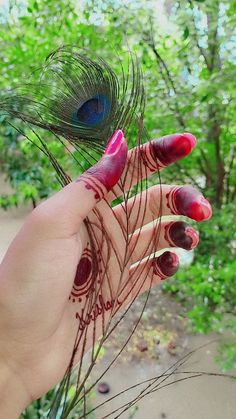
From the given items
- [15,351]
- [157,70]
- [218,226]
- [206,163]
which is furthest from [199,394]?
[15,351]

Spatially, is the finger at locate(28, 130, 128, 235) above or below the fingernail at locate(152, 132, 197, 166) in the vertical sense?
below

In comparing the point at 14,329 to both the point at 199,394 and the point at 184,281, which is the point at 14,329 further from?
the point at 199,394

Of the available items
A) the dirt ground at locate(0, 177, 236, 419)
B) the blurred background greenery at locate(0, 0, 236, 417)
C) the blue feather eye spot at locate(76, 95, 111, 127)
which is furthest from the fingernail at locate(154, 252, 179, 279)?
the dirt ground at locate(0, 177, 236, 419)

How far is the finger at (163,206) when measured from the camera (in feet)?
1.69

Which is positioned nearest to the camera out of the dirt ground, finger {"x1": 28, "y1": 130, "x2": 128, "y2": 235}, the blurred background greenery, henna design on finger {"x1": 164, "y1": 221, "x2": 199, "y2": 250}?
finger {"x1": 28, "y1": 130, "x2": 128, "y2": 235}

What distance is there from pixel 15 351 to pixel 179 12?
899mm

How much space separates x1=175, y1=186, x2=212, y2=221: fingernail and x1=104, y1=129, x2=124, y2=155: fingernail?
0.10m

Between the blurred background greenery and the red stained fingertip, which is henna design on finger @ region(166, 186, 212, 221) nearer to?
the red stained fingertip

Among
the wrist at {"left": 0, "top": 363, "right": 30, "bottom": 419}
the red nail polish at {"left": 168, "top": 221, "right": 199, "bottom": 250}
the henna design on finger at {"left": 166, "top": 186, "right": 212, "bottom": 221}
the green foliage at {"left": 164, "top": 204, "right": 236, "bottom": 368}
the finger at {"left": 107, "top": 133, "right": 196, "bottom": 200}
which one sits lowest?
the wrist at {"left": 0, "top": 363, "right": 30, "bottom": 419}

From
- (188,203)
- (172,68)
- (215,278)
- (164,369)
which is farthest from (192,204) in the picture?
(164,369)

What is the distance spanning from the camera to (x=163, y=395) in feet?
4.99

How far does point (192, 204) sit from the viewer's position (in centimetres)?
52

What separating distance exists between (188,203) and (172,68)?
998 mm

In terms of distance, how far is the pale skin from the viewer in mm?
498
